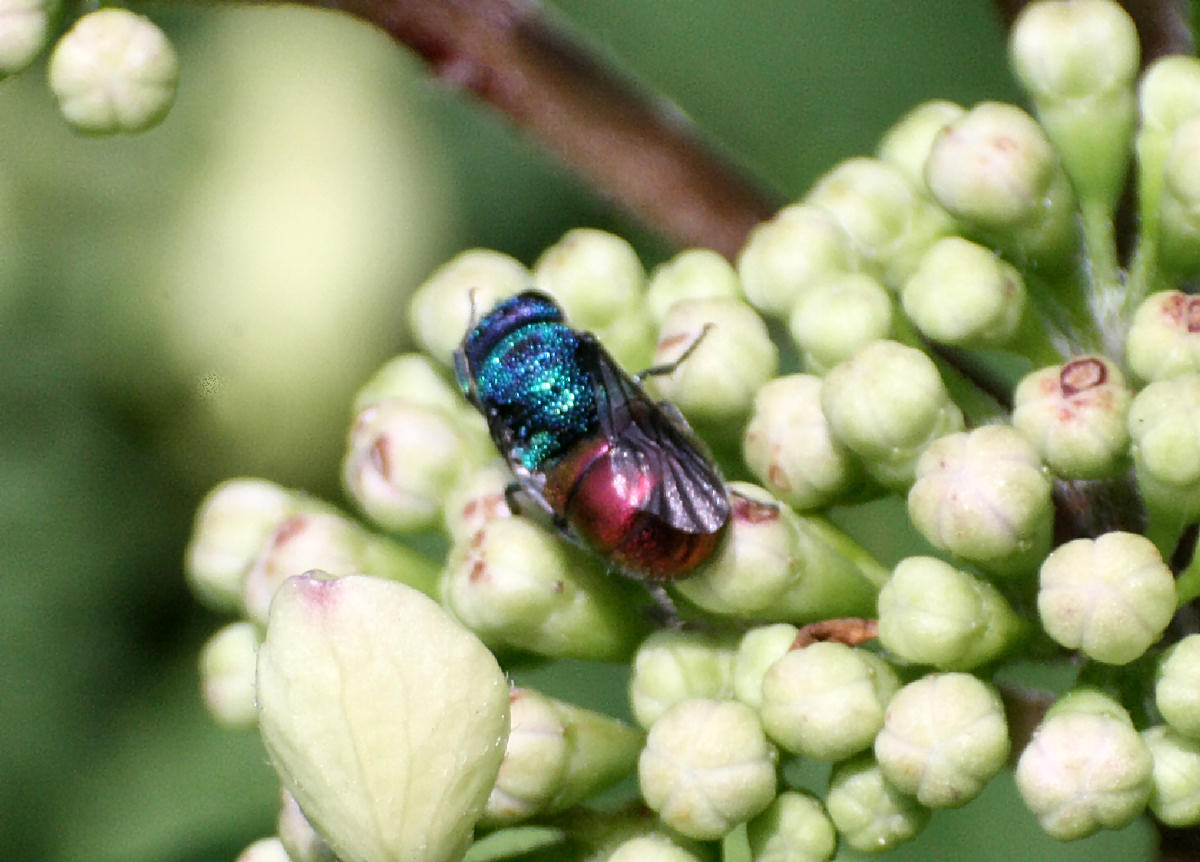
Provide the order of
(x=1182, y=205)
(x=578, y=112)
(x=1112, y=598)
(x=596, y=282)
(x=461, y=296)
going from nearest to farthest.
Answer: (x=1112, y=598) → (x=1182, y=205) → (x=596, y=282) → (x=461, y=296) → (x=578, y=112)

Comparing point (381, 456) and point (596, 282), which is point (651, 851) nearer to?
point (381, 456)

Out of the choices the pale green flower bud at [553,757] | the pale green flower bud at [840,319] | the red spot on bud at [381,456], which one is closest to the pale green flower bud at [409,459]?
the red spot on bud at [381,456]

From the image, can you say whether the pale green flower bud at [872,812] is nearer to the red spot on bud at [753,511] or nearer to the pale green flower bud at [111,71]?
the red spot on bud at [753,511]

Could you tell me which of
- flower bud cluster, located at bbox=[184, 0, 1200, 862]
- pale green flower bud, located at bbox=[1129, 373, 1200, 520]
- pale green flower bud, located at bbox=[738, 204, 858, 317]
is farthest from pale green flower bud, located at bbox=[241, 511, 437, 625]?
pale green flower bud, located at bbox=[1129, 373, 1200, 520]

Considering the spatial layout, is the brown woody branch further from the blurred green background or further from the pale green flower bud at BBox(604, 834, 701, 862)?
the pale green flower bud at BBox(604, 834, 701, 862)

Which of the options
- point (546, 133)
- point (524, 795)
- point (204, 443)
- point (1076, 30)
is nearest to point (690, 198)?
point (546, 133)

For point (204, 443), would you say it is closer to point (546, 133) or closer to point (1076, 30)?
point (546, 133)

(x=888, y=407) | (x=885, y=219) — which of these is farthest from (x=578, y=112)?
(x=888, y=407)
